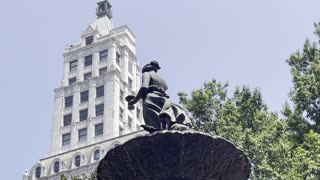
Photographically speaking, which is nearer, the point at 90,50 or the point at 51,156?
the point at 51,156

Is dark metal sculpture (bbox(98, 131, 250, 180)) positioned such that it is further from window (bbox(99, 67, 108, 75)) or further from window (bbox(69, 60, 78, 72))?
window (bbox(69, 60, 78, 72))

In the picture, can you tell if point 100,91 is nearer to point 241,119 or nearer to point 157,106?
point 241,119

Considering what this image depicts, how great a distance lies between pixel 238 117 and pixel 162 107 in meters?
12.1

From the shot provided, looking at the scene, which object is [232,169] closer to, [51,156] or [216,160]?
[216,160]

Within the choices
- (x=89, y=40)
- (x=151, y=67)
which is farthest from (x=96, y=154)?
(x=151, y=67)

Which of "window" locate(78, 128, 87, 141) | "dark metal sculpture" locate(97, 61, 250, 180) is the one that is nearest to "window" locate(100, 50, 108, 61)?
"window" locate(78, 128, 87, 141)

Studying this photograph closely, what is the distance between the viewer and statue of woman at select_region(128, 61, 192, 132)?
41.4 ft

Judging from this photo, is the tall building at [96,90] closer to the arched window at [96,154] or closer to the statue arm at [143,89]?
the arched window at [96,154]

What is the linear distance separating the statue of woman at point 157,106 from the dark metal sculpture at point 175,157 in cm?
46

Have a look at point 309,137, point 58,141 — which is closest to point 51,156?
point 58,141

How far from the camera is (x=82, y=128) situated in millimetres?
81188

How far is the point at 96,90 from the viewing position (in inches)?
3253

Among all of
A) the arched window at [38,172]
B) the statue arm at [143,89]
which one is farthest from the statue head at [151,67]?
the arched window at [38,172]

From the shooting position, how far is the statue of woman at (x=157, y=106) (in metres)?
12.6
